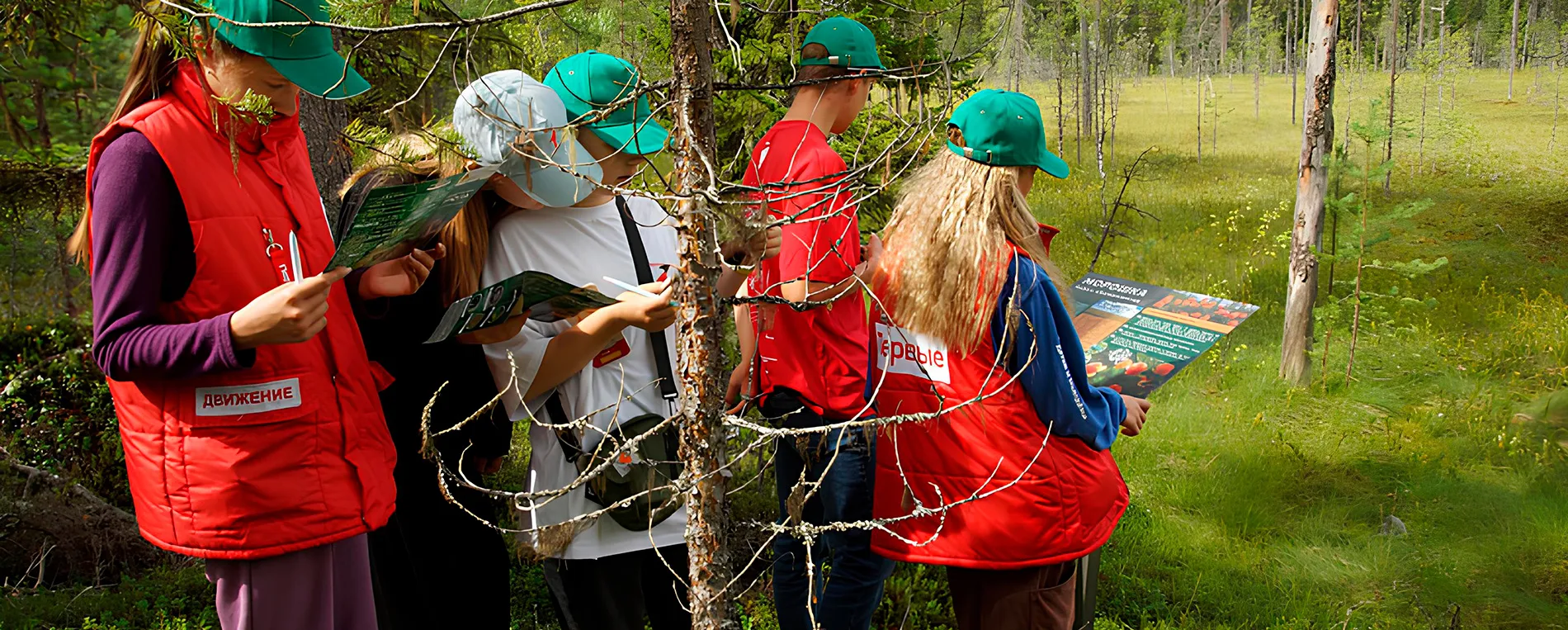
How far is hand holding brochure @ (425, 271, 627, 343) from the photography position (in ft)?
5.12

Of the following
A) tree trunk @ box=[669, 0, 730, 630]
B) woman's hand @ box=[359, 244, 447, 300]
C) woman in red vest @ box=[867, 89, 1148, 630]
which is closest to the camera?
tree trunk @ box=[669, 0, 730, 630]

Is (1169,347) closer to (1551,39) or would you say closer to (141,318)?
(141,318)

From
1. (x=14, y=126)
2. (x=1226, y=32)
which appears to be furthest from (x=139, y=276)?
(x=1226, y=32)

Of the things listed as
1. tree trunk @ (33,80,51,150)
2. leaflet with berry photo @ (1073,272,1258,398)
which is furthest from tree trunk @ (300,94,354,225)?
leaflet with berry photo @ (1073,272,1258,398)

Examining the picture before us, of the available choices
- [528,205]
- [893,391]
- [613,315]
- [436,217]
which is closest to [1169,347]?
[893,391]

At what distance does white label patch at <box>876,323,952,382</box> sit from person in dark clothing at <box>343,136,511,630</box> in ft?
3.45

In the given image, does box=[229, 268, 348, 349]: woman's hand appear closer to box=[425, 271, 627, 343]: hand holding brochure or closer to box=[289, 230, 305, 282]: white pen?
box=[289, 230, 305, 282]: white pen

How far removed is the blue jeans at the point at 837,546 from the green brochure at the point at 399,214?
1553 mm

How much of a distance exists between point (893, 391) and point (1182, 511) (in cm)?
321

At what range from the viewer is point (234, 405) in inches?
75.0

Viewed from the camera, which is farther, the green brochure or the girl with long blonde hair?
the girl with long blonde hair

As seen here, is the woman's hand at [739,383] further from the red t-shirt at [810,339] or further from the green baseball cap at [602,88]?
the green baseball cap at [602,88]

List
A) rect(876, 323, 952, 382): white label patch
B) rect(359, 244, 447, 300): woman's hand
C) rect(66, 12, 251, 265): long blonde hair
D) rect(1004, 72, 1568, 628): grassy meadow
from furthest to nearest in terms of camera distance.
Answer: rect(1004, 72, 1568, 628): grassy meadow, rect(876, 323, 952, 382): white label patch, rect(359, 244, 447, 300): woman's hand, rect(66, 12, 251, 265): long blonde hair

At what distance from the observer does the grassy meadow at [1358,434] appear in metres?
4.19
